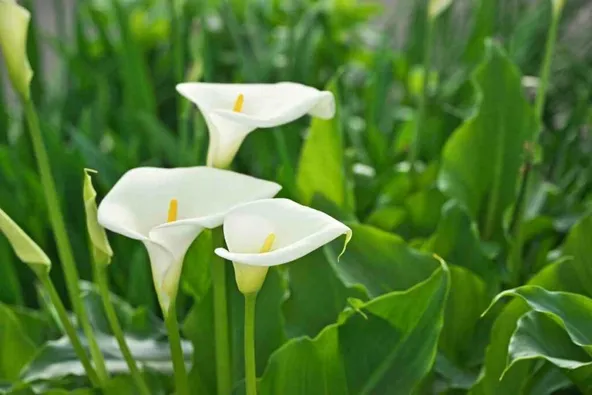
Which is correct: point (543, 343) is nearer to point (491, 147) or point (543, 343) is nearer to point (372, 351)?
point (372, 351)

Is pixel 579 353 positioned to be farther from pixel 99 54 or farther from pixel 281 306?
pixel 99 54

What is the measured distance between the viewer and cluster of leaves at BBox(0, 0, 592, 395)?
279mm

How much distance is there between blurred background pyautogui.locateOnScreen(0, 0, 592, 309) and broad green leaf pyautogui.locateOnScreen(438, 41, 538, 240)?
21mm

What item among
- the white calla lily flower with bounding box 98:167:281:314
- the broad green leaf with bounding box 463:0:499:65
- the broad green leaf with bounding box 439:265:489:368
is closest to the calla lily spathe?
the white calla lily flower with bounding box 98:167:281:314

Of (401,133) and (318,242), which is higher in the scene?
(318,242)

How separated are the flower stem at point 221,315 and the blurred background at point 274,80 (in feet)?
0.35

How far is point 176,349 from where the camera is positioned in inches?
10.2

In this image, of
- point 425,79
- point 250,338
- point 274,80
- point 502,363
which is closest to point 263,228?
point 250,338

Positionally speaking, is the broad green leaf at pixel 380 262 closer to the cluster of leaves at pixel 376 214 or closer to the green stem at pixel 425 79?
the cluster of leaves at pixel 376 214

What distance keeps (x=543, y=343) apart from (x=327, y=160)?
185 mm

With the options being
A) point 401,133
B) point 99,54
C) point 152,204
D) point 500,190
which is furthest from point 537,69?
point 152,204

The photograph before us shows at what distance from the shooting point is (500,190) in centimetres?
43

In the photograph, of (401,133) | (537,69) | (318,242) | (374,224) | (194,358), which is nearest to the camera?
(318,242)

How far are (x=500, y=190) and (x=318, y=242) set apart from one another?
268 mm
